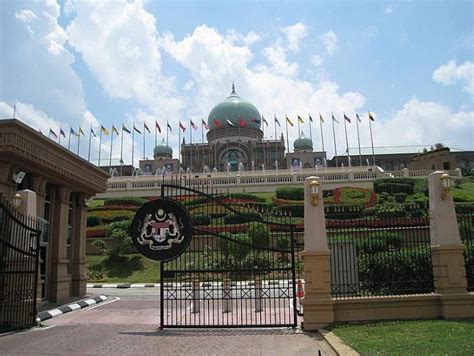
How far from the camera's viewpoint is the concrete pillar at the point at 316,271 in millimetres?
11094

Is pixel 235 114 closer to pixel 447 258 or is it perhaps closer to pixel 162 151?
pixel 162 151

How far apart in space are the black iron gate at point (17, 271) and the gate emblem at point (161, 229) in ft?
8.83

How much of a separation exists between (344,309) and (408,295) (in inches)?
64.1

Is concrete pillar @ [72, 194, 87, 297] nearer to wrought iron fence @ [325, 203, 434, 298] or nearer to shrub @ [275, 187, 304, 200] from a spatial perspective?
Result: wrought iron fence @ [325, 203, 434, 298]

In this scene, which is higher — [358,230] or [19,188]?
[19,188]

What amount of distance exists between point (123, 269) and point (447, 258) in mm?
20340

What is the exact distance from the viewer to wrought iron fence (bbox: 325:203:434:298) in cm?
1211

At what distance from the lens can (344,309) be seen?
1120 cm

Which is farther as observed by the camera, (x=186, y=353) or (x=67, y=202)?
(x=67, y=202)

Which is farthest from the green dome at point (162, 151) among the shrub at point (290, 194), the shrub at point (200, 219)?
the shrub at point (200, 219)

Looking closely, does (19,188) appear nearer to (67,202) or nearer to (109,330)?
(67,202)

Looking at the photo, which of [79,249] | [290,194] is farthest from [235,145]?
[79,249]

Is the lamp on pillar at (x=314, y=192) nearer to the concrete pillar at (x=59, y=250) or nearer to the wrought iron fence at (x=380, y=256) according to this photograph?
the wrought iron fence at (x=380, y=256)

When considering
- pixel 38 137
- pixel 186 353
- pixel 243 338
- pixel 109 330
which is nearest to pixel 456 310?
pixel 243 338
